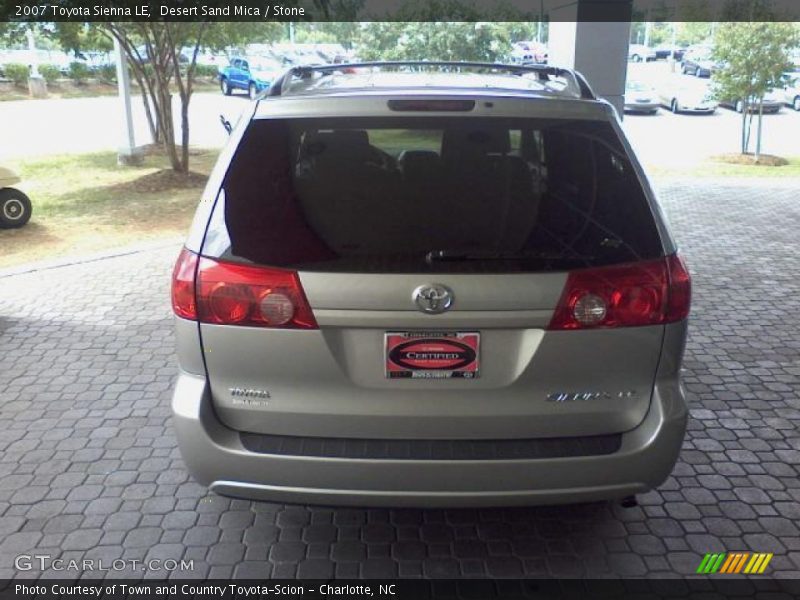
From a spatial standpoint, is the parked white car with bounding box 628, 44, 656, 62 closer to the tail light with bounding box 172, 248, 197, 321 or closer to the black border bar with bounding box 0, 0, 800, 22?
the black border bar with bounding box 0, 0, 800, 22

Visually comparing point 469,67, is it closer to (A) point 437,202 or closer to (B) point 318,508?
(A) point 437,202

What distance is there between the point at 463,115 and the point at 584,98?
509mm

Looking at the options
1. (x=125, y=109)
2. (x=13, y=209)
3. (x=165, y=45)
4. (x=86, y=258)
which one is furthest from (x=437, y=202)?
(x=125, y=109)

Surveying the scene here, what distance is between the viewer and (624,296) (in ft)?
8.46

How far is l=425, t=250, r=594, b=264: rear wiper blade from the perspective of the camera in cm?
Result: 251

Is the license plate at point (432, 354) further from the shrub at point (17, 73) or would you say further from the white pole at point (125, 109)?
the shrub at point (17, 73)

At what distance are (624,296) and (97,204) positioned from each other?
10.7m

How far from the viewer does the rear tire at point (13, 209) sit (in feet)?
31.4

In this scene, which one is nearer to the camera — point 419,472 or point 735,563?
point 419,472

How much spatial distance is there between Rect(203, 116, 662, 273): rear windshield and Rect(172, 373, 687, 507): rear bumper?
1.85 ft

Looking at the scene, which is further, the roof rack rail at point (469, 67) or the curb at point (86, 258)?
the curb at point (86, 258)

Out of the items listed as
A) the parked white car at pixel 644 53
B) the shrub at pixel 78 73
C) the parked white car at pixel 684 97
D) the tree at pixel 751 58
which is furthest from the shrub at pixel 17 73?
the parked white car at pixel 644 53

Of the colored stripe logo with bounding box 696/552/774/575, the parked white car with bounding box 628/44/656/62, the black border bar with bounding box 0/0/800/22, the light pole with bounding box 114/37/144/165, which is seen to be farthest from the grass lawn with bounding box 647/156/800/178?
the parked white car with bounding box 628/44/656/62

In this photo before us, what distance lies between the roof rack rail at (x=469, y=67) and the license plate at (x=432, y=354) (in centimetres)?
107
